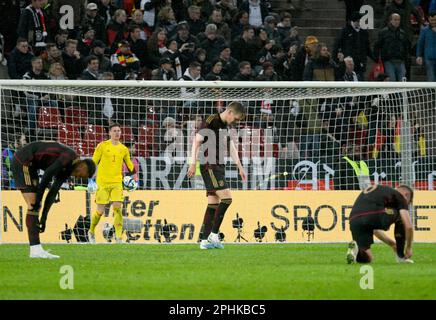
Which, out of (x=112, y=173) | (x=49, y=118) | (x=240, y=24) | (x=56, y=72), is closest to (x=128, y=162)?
(x=112, y=173)

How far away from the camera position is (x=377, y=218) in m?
13.9

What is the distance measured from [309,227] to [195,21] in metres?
6.92

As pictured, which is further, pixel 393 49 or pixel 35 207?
pixel 393 49

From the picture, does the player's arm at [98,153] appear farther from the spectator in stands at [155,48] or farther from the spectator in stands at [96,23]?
the spectator in stands at [96,23]

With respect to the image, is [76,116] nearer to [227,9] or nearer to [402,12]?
[227,9]

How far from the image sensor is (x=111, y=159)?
18.5 m

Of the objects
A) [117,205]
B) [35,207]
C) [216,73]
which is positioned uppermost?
[216,73]

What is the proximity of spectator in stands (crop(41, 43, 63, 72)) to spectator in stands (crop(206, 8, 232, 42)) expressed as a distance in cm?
378

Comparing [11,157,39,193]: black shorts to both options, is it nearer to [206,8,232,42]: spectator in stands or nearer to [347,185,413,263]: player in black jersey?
[347,185,413,263]: player in black jersey

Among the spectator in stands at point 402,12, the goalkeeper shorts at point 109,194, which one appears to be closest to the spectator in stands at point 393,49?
the spectator in stands at point 402,12

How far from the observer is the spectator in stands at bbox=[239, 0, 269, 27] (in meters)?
25.3

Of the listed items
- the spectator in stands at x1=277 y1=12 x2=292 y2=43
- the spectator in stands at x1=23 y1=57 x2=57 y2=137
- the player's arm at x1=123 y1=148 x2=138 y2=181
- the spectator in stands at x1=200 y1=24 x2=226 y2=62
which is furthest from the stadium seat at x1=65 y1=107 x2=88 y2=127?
the spectator in stands at x1=277 y1=12 x2=292 y2=43

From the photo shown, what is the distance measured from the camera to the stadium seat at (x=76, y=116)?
19797 mm
